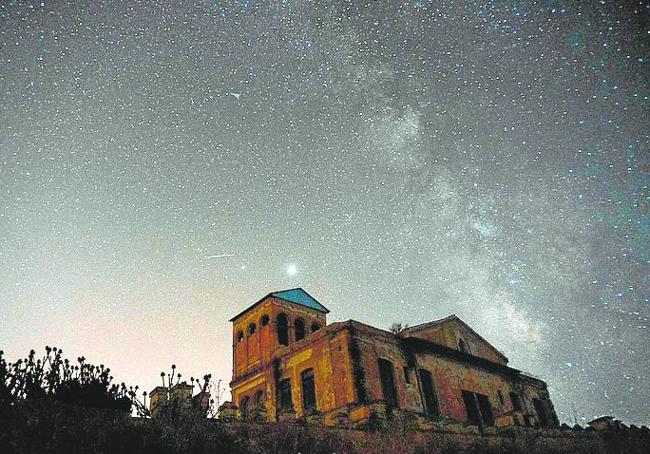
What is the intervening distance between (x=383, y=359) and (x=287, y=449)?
10981 mm

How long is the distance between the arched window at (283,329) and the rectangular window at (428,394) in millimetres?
8491

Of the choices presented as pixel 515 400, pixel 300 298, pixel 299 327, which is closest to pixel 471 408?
pixel 515 400

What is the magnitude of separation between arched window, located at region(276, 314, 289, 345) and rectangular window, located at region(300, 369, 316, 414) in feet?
16.8

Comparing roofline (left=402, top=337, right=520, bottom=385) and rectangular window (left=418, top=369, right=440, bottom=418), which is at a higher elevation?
roofline (left=402, top=337, right=520, bottom=385)

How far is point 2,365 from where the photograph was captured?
895 centimetres

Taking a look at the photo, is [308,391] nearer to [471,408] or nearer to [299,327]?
[299,327]

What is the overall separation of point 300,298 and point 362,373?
1080 centimetres

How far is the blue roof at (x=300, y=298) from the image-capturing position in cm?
2738

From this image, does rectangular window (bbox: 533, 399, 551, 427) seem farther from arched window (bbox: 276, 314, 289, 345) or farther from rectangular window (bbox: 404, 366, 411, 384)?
arched window (bbox: 276, 314, 289, 345)

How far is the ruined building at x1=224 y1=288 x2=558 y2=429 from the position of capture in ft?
59.9

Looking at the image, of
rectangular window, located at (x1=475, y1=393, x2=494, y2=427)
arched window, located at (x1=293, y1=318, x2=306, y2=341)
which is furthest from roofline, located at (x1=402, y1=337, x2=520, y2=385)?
arched window, located at (x1=293, y1=318, x2=306, y2=341)

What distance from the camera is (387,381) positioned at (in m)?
19.6

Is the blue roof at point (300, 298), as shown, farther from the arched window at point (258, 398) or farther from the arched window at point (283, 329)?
the arched window at point (258, 398)

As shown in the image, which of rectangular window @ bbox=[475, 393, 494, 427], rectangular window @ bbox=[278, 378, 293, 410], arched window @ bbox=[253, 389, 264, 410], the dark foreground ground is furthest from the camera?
rectangular window @ bbox=[475, 393, 494, 427]
